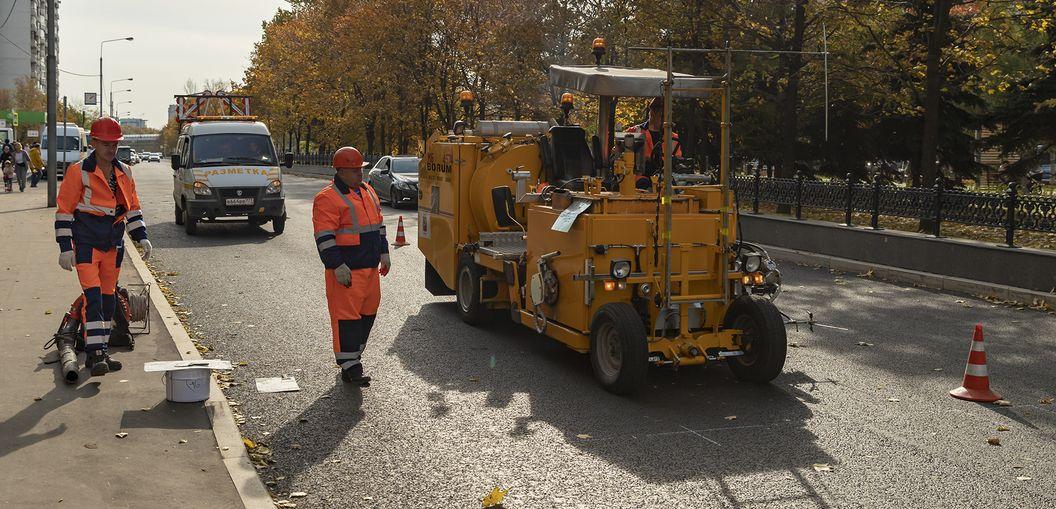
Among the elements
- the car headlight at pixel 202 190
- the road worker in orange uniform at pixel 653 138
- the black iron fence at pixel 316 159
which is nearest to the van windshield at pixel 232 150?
the car headlight at pixel 202 190

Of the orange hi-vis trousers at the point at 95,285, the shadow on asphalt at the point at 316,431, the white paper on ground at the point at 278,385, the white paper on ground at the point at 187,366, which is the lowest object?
the shadow on asphalt at the point at 316,431

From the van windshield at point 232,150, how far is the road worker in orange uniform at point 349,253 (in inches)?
556

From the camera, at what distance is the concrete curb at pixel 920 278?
41.6 ft

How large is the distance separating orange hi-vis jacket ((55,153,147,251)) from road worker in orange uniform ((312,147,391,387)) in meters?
1.43

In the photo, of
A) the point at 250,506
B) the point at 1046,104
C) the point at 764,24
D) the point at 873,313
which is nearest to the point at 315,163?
the point at 764,24


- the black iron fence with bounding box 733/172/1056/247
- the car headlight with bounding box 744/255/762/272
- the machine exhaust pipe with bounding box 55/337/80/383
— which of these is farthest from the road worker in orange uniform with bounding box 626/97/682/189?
the machine exhaust pipe with bounding box 55/337/80/383

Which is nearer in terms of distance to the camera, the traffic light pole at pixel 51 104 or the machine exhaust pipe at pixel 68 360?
the machine exhaust pipe at pixel 68 360

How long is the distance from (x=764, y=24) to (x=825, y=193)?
1026 cm

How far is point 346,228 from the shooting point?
25.8ft

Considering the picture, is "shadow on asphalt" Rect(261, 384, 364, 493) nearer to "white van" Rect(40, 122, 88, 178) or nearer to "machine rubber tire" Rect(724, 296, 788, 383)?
"machine rubber tire" Rect(724, 296, 788, 383)

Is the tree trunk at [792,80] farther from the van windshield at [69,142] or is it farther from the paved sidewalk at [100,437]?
the van windshield at [69,142]

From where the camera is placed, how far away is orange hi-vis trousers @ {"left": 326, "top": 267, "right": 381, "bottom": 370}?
7.84 metres

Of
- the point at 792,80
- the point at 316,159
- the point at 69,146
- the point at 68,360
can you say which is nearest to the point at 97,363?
the point at 68,360

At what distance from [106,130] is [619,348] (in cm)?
417
